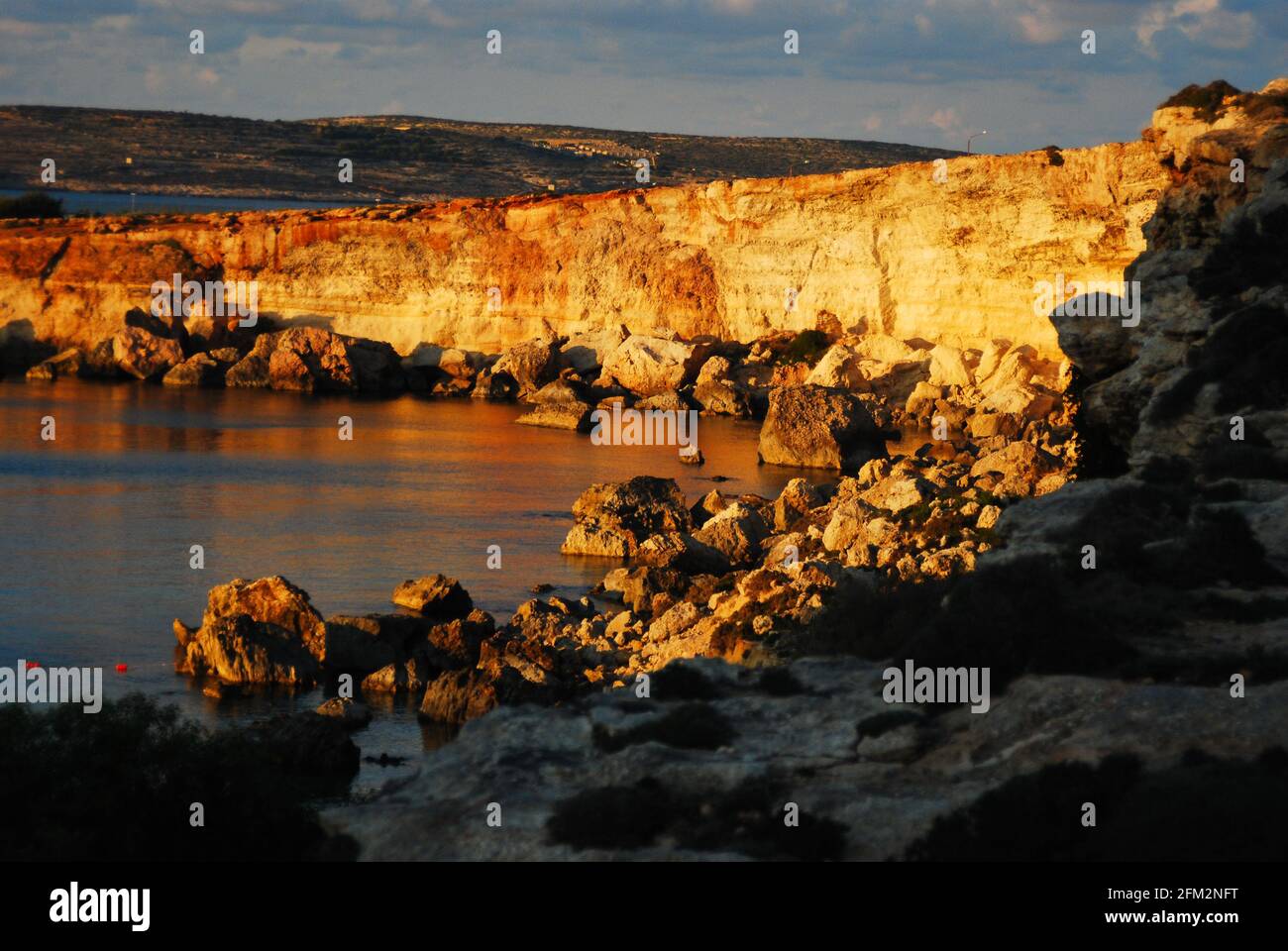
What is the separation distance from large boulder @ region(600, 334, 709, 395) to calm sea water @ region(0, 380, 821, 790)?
5.41 metres

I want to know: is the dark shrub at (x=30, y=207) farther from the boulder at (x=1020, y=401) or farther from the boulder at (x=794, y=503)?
the boulder at (x=794, y=503)

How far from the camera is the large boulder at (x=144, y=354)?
71.9m

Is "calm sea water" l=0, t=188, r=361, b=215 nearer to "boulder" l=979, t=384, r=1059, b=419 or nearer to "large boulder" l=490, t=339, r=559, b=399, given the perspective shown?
"large boulder" l=490, t=339, r=559, b=399

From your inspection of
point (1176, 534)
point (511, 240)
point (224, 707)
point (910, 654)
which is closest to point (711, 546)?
point (224, 707)

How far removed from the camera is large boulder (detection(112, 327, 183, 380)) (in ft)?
236

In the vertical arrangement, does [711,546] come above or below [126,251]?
below

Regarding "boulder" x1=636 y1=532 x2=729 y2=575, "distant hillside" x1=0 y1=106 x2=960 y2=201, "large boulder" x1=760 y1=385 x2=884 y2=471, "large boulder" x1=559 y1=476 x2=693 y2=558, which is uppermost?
"distant hillside" x1=0 y1=106 x2=960 y2=201

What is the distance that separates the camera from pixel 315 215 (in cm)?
7706

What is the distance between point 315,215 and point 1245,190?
56.1m

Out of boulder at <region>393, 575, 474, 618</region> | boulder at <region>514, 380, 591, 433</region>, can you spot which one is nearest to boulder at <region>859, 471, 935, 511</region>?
boulder at <region>393, 575, 474, 618</region>

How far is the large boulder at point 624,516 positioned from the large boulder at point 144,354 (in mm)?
37367

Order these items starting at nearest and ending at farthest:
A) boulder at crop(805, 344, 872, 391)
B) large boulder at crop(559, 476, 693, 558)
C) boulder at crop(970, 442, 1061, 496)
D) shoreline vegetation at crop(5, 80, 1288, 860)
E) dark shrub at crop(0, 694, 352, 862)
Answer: shoreline vegetation at crop(5, 80, 1288, 860) < dark shrub at crop(0, 694, 352, 862) < large boulder at crop(559, 476, 693, 558) < boulder at crop(970, 442, 1061, 496) < boulder at crop(805, 344, 872, 391)

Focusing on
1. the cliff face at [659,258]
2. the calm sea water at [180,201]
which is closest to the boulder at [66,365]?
the cliff face at [659,258]

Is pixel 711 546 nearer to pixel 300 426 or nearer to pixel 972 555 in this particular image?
pixel 972 555
